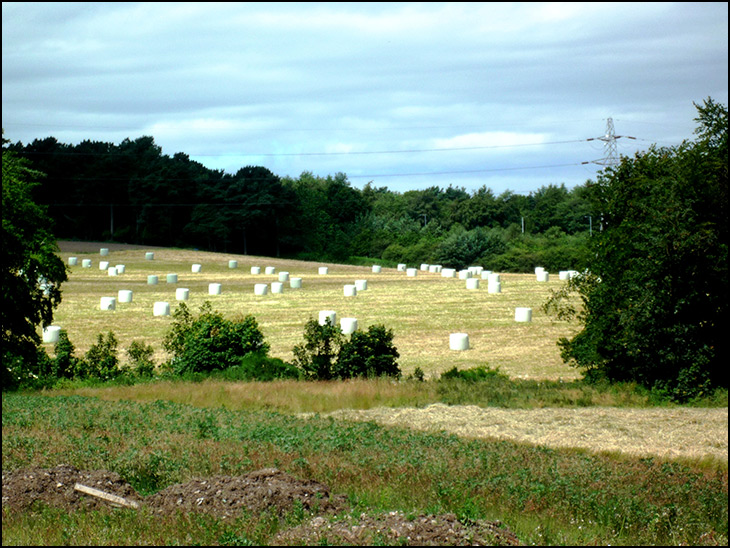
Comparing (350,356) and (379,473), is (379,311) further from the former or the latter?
(379,473)

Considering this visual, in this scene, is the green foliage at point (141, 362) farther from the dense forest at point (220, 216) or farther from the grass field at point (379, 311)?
the dense forest at point (220, 216)

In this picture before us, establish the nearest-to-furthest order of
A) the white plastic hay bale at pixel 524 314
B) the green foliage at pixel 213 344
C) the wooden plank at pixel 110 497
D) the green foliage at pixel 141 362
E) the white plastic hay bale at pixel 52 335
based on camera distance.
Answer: the wooden plank at pixel 110 497, the green foliage at pixel 141 362, the green foliage at pixel 213 344, the white plastic hay bale at pixel 52 335, the white plastic hay bale at pixel 524 314

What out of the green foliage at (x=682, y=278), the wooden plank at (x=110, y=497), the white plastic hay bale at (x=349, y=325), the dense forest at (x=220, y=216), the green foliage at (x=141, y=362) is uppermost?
the dense forest at (x=220, y=216)

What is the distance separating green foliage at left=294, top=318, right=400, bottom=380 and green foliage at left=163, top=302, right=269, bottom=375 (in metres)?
1.90

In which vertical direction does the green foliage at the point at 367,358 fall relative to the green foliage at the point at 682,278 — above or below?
below

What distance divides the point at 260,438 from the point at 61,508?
13.3ft

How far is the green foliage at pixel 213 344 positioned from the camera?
24.5 m

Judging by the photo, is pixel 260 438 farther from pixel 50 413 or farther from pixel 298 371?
pixel 298 371

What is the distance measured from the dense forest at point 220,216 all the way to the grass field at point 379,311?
24.3 meters

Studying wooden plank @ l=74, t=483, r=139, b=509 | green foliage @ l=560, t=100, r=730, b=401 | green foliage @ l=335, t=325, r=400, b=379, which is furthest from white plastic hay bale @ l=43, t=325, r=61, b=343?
wooden plank @ l=74, t=483, r=139, b=509

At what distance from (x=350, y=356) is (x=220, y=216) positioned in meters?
76.9

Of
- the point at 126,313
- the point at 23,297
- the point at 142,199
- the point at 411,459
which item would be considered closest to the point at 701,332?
the point at 411,459

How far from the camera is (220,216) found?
9806 centimetres

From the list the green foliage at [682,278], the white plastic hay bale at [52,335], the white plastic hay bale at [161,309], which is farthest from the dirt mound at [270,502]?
the white plastic hay bale at [161,309]
